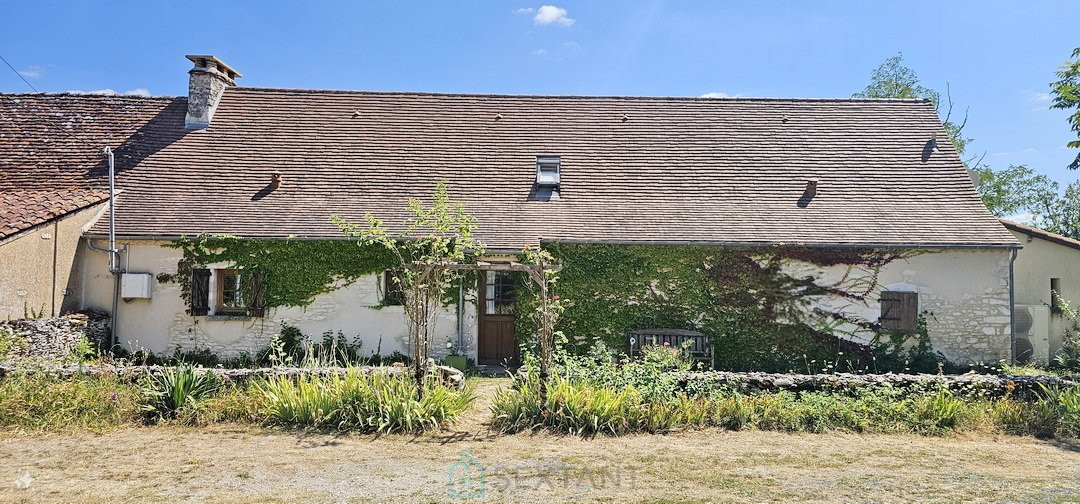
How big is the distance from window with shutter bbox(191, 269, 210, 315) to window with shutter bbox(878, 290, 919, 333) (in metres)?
12.6

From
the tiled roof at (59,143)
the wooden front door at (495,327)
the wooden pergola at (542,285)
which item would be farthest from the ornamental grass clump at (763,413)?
the tiled roof at (59,143)

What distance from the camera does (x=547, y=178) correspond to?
14180 millimetres

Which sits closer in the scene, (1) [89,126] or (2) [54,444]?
(2) [54,444]

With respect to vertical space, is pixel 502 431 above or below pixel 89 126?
below

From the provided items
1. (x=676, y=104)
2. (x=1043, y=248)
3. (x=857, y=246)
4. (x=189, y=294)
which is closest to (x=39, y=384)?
(x=189, y=294)

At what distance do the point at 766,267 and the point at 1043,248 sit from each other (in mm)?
6972

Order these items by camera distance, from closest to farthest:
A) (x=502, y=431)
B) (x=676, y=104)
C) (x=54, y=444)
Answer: (x=54, y=444) → (x=502, y=431) → (x=676, y=104)

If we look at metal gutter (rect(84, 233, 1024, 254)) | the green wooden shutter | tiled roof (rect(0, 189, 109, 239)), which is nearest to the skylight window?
metal gutter (rect(84, 233, 1024, 254))

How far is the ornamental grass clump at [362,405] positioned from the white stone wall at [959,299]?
8.07 metres

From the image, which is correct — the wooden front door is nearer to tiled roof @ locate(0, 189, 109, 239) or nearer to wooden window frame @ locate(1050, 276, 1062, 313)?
tiled roof @ locate(0, 189, 109, 239)

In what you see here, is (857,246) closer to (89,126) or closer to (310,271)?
(310,271)

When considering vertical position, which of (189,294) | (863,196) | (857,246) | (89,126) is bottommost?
(189,294)

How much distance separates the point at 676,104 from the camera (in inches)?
662

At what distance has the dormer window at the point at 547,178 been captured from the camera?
13836 millimetres
